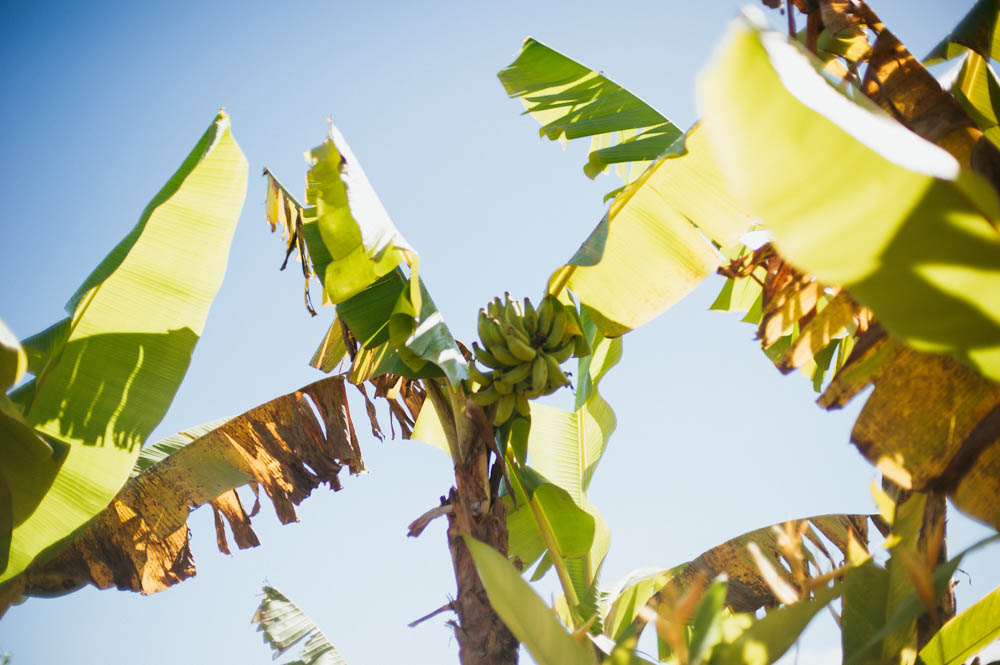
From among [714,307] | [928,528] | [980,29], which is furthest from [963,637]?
[980,29]

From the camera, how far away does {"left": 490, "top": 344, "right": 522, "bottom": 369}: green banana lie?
2.13 metres

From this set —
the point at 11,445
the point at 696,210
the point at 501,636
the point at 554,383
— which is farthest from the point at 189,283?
the point at 696,210

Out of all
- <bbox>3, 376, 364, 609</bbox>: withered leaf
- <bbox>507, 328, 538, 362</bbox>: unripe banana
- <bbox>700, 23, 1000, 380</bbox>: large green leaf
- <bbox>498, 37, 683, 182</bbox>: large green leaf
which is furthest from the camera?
<bbox>498, 37, 683, 182</bbox>: large green leaf

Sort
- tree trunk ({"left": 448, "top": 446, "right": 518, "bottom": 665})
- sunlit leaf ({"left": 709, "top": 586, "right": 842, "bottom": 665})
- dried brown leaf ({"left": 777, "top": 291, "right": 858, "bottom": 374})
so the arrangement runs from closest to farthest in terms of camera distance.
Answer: sunlit leaf ({"left": 709, "top": 586, "right": 842, "bottom": 665})
dried brown leaf ({"left": 777, "top": 291, "right": 858, "bottom": 374})
tree trunk ({"left": 448, "top": 446, "right": 518, "bottom": 665})

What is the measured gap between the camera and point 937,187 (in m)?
0.84

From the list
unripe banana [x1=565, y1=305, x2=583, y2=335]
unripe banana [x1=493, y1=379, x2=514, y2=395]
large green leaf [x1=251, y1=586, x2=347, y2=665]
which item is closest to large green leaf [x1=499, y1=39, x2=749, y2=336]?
unripe banana [x1=565, y1=305, x2=583, y2=335]

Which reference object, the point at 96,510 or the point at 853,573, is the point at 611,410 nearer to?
the point at 853,573

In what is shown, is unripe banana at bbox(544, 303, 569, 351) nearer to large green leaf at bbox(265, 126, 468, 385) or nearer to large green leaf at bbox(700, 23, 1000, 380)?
large green leaf at bbox(265, 126, 468, 385)

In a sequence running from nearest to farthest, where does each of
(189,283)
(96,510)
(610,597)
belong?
(96,510), (189,283), (610,597)

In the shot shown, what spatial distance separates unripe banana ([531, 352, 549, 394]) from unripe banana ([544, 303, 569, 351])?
0.06m

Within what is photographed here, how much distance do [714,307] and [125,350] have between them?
99.4 inches

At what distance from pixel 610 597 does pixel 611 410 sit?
815 millimetres

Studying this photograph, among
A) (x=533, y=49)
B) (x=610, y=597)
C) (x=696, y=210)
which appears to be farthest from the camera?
(x=533, y=49)

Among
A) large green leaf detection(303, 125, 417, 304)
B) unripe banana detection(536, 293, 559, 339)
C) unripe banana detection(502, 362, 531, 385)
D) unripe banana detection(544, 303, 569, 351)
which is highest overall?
large green leaf detection(303, 125, 417, 304)
